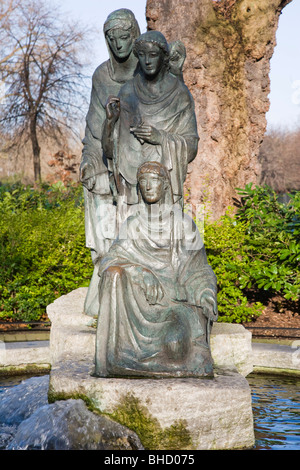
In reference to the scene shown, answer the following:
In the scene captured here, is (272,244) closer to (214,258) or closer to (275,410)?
(214,258)

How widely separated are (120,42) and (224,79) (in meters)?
5.71

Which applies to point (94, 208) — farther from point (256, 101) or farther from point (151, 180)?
point (256, 101)

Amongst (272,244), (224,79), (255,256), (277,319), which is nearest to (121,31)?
(272,244)

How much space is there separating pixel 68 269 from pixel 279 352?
3.87 m

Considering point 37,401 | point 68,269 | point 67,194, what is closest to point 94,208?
point 37,401

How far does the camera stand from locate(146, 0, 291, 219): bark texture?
10.8 metres

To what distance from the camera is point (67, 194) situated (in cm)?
1390

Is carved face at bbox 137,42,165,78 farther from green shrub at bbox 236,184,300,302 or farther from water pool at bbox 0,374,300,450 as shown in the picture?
green shrub at bbox 236,184,300,302

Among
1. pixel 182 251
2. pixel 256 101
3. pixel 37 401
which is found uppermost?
pixel 256 101

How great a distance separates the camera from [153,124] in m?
5.19

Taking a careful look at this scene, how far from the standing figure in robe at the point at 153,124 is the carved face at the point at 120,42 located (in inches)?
14.2

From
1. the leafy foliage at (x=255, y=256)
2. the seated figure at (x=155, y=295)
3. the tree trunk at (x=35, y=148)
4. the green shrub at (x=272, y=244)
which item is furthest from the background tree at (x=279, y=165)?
the seated figure at (x=155, y=295)

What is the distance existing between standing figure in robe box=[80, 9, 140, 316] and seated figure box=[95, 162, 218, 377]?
1122 millimetres

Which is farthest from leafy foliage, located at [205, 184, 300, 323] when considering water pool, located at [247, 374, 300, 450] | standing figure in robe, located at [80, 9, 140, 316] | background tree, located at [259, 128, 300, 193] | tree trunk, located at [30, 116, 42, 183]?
background tree, located at [259, 128, 300, 193]
